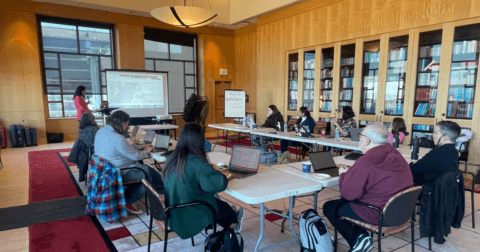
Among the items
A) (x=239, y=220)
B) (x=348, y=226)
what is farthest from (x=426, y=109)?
(x=239, y=220)

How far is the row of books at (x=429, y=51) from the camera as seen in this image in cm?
491

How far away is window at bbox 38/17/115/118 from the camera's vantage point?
7.92 metres

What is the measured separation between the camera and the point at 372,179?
190 cm

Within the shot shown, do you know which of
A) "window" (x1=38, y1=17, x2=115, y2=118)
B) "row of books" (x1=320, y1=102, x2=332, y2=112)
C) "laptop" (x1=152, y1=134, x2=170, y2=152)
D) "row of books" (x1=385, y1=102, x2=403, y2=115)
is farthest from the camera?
"window" (x1=38, y1=17, x2=115, y2=118)

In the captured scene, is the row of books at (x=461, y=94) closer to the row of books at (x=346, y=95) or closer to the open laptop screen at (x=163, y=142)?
the row of books at (x=346, y=95)

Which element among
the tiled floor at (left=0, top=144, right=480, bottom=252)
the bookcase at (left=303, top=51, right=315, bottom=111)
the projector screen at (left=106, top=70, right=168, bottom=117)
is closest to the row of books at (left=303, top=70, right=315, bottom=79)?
the bookcase at (left=303, top=51, right=315, bottom=111)

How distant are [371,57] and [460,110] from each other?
1.97 metres

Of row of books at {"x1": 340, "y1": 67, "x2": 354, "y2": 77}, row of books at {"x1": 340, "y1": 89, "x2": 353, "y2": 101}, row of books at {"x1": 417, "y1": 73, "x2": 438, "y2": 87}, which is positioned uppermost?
row of books at {"x1": 340, "y1": 67, "x2": 354, "y2": 77}

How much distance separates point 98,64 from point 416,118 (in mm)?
8598

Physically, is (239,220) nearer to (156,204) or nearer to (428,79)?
(156,204)

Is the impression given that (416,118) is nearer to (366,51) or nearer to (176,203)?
(366,51)

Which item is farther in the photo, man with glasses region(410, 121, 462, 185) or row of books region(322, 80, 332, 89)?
row of books region(322, 80, 332, 89)

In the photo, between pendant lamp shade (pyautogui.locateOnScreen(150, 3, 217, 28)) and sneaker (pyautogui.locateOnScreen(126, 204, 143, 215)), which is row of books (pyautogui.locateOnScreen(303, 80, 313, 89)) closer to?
pendant lamp shade (pyautogui.locateOnScreen(150, 3, 217, 28))

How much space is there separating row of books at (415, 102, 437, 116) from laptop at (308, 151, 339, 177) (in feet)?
11.9
